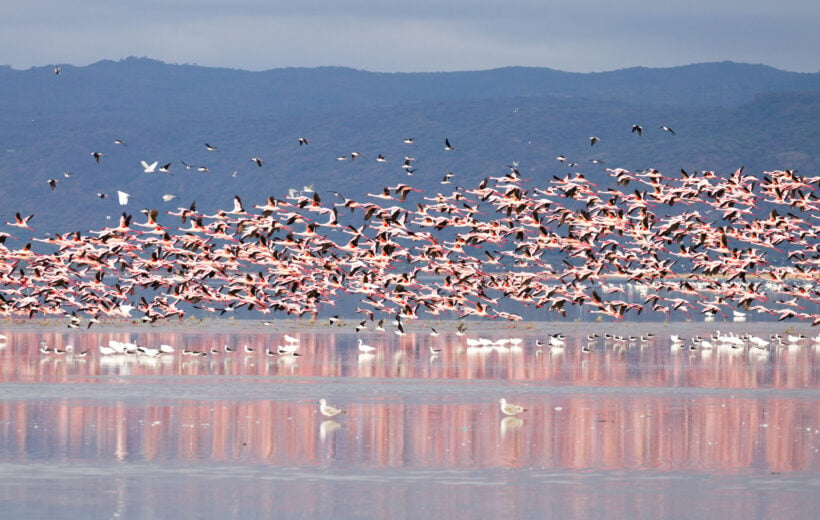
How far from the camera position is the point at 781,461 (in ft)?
74.2

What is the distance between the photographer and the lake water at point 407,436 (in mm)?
19281

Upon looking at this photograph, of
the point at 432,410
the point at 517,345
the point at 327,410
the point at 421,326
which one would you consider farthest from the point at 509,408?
the point at 421,326

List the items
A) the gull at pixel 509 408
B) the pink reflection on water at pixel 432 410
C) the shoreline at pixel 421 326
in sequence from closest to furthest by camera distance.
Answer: the pink reflection on water at pixel 432 410 < the gull at pixel 509 408 < the shoreline at pixel 421 326

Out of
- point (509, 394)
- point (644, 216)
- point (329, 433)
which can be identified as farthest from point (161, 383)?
point (644, 216)

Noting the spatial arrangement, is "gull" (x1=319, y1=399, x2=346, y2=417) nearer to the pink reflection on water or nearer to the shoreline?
the pink reflection on water

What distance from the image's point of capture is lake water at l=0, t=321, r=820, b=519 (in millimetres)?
19281

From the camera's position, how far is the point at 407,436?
1001 inches

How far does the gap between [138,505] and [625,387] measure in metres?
17.2

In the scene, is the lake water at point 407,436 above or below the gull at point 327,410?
below

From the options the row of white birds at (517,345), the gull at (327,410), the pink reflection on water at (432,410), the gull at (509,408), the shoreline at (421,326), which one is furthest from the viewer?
the shoreline at (421,326)

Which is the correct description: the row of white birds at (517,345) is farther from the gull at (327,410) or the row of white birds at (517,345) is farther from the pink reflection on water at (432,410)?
the gull at (327,410)

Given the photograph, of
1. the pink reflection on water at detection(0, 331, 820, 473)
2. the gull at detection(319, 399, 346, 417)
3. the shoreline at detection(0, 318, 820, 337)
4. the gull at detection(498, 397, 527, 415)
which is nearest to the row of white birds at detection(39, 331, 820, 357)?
the pink reflection on water at detection(0, 331, 820, 473)

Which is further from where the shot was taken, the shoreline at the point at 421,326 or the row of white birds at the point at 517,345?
the shoreline at the point at 421,326

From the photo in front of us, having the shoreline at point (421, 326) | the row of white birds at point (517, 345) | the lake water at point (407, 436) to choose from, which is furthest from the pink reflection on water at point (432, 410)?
the shoreline at point (421, 326)
